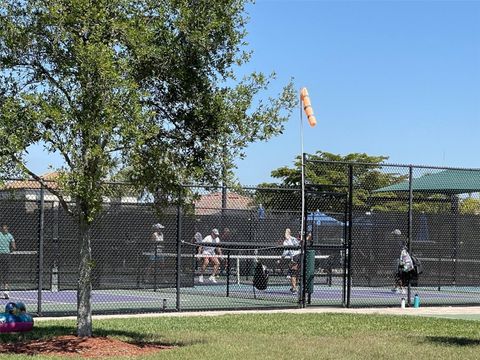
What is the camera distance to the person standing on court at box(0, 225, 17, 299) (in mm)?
18794

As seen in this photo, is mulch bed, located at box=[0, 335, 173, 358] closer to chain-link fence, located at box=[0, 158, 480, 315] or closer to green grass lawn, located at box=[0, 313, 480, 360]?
green grass lawn, located at box=[0, 313, 480, 360]

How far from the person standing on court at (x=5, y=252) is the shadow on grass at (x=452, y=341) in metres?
8.99

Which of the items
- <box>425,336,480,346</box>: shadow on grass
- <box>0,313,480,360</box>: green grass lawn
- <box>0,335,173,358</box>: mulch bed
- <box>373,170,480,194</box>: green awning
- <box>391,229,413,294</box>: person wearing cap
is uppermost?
<box>373,170,480,194</box>: green awning

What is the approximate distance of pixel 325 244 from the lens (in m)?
23.5

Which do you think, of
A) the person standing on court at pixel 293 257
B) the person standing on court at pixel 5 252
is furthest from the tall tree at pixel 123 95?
the person standing on court at pixel 293 257

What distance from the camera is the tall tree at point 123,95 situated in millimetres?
10742

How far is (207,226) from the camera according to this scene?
A: 22.8 metres

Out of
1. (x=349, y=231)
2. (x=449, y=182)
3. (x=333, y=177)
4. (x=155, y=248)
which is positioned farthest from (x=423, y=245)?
(x=333, y=177)

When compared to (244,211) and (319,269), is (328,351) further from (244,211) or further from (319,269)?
(319,269)

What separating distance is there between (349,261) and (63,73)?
10.1 metres

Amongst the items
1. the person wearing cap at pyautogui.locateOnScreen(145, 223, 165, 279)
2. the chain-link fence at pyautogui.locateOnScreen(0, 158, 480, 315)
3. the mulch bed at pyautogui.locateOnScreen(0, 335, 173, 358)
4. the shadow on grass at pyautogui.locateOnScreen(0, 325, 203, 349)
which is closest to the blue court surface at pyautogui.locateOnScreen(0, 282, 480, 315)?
the chain-link fence at pyautogui.locateOnScreen(0, 158, 480, 315)

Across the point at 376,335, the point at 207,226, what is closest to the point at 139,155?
the point at 376,335

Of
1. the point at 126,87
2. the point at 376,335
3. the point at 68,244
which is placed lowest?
the point at 376,335

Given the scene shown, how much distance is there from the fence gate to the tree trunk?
789cm
